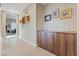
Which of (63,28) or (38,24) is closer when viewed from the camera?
(63,28)

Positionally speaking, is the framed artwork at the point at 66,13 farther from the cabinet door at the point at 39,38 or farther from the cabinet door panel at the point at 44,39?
the cabinet door at the point at 39,38

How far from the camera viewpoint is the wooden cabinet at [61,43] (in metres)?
2.85

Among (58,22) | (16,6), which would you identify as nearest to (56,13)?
(58,22)

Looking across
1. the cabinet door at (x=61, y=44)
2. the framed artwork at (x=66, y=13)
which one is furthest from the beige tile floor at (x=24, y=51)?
the framed artwork at (x=66, y=13)

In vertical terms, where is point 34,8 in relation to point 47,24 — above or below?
above

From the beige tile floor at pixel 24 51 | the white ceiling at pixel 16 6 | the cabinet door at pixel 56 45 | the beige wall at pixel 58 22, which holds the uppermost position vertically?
the white ceiling at pixel 16 6

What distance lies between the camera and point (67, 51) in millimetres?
3033

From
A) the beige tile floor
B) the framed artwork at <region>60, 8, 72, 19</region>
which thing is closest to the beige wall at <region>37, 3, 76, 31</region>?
the framed artwork at <region>60, 8, 72, 19</region>

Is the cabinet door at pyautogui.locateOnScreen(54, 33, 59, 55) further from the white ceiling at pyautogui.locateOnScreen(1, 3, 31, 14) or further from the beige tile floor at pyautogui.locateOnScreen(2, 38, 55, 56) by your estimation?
the white ceiling at pyautogui.locateOnScreen(1, 3, 31, 14)

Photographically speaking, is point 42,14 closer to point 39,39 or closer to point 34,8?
point 34,8

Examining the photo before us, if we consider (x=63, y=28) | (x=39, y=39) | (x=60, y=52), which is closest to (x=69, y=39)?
(x=60, y=52)

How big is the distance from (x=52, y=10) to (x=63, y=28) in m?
1.16

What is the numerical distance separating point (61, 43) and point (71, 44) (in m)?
0.47

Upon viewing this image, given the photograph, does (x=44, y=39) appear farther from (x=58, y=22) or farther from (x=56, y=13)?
(x=56, y=13)
